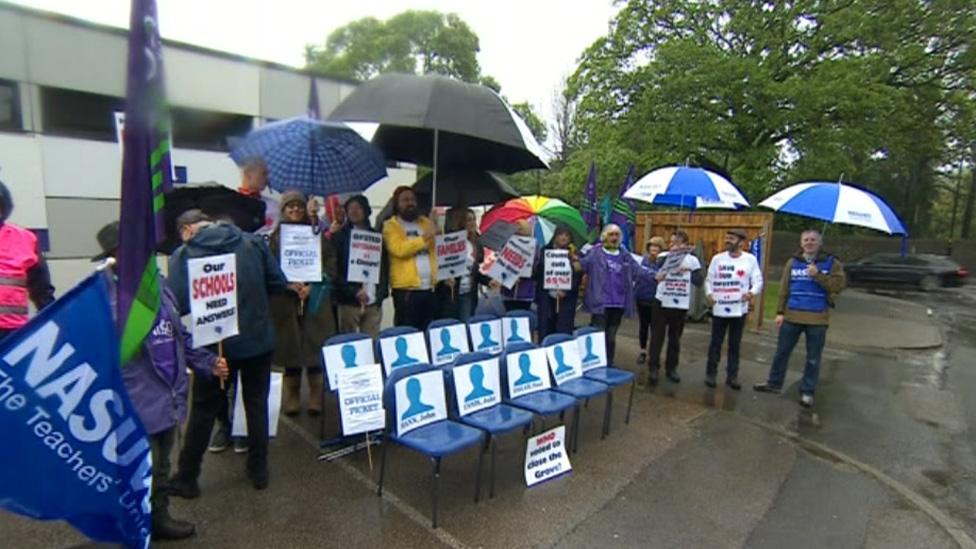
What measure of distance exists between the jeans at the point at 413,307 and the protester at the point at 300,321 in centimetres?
64

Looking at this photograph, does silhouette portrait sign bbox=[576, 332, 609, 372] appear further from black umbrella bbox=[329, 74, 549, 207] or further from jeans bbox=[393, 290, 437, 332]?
black umbrella bbox=[329, 74, 549, 207]

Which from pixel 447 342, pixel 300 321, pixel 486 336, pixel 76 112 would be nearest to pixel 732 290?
pixel 486 336

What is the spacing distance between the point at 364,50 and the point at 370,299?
22.3 metres

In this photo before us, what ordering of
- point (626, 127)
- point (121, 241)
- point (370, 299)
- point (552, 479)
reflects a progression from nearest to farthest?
point (121, 241) → point (552, 479) → point (370, 299) → point (626, 127)

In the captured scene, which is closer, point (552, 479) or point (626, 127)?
point (552, 479)

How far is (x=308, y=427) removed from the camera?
4.66m

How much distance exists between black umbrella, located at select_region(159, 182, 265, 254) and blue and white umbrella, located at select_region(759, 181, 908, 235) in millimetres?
4696

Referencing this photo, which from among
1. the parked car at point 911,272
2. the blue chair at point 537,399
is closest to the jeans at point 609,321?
the blue chair at point 537,399

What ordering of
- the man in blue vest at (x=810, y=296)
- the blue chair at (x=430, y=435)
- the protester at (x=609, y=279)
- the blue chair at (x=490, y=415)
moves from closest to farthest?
the blue chair at (x=430, y=435)
the blue chair at (x=490, y=415)
the man in blue vest at (x=810, y=296)
the protester at (x=609, y=279)

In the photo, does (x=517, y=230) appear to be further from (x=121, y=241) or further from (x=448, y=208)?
(x=121, y=241)

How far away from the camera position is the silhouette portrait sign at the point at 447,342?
4.75m

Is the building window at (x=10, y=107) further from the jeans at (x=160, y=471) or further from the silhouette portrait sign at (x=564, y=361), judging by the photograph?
the silhouette portrait sign at (x=564, y=361)

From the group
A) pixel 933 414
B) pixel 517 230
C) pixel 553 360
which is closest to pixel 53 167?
pixel 517 230

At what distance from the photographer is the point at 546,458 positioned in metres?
3.96
